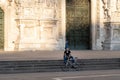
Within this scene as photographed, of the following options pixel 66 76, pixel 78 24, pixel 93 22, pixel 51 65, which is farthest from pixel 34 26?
pixel 66 76

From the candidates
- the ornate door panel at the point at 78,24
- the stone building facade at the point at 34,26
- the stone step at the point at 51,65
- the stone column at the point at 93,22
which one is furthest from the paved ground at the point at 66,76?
the ornate door panel at the point at 78,24

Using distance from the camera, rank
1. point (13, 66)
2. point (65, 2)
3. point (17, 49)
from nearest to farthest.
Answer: point (13, 66) < point (17, 49) < point (65, 2)

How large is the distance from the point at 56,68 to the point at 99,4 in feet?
41.6

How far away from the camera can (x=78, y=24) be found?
116 ft

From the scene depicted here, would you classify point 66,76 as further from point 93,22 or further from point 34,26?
point 93,22

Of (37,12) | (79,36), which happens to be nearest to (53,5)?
(37,12)

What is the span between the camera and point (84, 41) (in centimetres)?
3512

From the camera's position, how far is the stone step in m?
22.8

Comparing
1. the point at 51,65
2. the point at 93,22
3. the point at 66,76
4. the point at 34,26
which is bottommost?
the point at 66,76

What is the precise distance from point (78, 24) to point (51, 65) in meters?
12.2

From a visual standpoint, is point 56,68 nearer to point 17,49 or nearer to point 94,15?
point 17,49

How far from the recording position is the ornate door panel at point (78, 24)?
35.0 metres

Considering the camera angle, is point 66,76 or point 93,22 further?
point 93,22

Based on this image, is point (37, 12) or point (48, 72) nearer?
point (48, 72)
